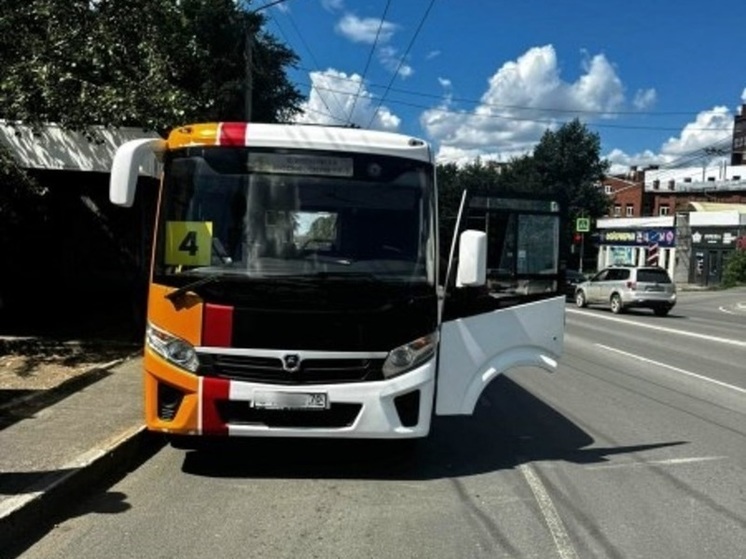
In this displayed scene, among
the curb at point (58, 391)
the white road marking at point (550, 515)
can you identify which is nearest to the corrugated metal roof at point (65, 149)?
the curb at point (58, 391)

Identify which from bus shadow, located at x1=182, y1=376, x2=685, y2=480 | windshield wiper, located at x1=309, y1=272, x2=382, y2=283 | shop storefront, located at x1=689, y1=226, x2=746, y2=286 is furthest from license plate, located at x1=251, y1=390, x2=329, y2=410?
shop storefront, located at x1=689, y1=226, x2=746, y2=286

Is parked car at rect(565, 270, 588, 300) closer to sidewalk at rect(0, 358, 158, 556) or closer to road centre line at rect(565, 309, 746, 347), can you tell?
road centre line at rect(565, 309, 746, 347)

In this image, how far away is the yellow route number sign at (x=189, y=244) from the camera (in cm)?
655

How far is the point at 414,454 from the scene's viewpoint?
7.41 meters

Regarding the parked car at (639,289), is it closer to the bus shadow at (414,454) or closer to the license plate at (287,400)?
the bus shadow at (414,454)

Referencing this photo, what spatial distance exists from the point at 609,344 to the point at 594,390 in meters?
6.91

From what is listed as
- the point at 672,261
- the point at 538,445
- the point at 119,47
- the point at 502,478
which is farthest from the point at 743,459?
the point at 672,261

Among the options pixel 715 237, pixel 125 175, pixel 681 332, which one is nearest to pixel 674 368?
pixel 681 332

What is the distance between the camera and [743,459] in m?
7.57

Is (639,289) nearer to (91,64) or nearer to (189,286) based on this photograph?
(91,64)

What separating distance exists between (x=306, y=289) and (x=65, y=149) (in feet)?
28.4

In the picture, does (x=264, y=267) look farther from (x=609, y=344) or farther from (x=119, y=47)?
(x=609, y=344)

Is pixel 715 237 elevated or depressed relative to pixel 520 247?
elevated

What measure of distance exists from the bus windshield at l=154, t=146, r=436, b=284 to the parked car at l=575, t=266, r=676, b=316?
981 inches
